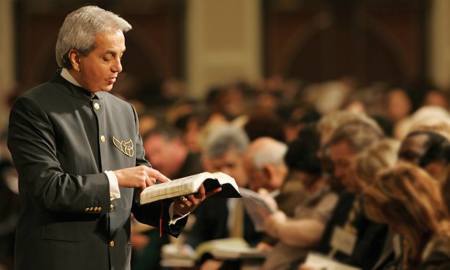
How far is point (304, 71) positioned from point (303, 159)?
1137 centimetres

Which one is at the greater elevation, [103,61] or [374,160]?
[103,61]

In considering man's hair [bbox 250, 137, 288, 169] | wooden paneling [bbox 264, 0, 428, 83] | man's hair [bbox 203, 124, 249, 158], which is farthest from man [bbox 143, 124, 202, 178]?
wooden paneling [bbox 264, 0, 428, 83]

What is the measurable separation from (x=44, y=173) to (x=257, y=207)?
8.00ft

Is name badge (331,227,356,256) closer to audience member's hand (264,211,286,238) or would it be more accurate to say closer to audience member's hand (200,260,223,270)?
audience member's hand (264,211,286,238)

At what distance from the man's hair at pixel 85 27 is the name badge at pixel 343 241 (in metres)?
2.17

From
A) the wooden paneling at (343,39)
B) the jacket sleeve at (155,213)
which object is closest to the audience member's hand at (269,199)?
the jacket sleeve at (155,213)

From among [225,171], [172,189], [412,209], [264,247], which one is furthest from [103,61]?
[225,171]

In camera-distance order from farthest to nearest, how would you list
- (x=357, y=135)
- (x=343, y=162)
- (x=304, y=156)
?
(x=304, y=156) < (x=357, y=135) < (x=343, y=162)

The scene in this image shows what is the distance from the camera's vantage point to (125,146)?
420 centimetres

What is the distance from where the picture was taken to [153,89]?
15102 millimetres

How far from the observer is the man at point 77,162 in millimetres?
3955

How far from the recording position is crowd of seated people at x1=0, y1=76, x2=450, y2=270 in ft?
16.7

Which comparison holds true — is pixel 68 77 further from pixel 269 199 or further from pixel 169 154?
pixel 169 154

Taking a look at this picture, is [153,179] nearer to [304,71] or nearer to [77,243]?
[77,243]
